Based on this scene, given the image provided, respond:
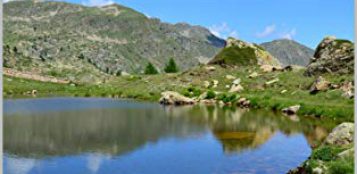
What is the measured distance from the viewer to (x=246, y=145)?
3562 cm

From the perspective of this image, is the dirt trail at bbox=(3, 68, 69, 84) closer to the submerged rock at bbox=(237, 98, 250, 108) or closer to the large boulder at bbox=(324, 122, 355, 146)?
the submerged rock at bbox=(237, 98, 250, 108)

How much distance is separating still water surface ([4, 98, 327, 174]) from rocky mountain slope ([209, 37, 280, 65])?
161 feet

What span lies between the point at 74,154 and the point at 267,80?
58.4 metres

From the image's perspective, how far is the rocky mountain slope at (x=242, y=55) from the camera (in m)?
108

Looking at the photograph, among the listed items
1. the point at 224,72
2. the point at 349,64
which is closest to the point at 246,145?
the point at 349,64

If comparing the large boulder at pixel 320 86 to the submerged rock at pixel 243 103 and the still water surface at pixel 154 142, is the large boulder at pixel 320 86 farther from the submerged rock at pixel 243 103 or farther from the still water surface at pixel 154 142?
the still water surface at pixel 154 142

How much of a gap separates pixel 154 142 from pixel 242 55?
Answer: 7570 cm

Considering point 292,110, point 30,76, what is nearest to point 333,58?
point 292,110

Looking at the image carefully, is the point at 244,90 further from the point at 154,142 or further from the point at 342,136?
the point at 342,136

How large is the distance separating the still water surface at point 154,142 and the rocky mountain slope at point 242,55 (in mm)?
49020

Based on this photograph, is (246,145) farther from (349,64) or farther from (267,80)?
(267,80)

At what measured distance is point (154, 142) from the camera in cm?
3597

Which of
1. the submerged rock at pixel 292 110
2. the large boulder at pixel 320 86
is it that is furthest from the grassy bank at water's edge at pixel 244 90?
the large boulder at pixel 320 86

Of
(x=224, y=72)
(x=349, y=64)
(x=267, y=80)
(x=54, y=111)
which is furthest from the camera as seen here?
(x=224, y=72)
